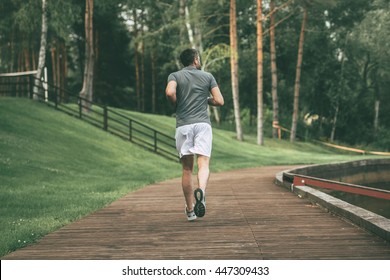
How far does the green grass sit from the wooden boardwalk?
1.56 ft

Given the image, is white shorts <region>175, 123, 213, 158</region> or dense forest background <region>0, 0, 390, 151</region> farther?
dense forest background <region>0, 0, 390, 151</region>

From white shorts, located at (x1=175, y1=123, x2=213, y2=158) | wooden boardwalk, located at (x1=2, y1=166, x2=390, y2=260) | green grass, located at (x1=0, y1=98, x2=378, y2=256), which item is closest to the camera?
wooden boardwalk, located at (x1=2, y1=166, x2=390, y2=260)

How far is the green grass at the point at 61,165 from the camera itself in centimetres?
894

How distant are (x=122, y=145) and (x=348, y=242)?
767 inches

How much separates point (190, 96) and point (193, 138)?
0.53 meters

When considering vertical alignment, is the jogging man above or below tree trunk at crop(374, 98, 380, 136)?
above

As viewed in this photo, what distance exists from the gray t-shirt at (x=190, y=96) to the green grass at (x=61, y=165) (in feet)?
7.36

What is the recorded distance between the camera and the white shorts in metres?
7.25

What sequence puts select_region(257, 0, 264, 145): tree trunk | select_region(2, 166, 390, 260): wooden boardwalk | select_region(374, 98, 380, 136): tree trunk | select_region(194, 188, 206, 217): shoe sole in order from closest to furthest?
select_region(2, 166, 390, 260): wooden boardwalk, select_region(194, 188, 206, 217): shoe sole, select_region(257, 0, 264, 145): tree trunk, select_region(374, 98, 380, 136): tree trunk

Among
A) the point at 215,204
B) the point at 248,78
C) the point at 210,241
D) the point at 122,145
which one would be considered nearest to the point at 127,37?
the point at 248,78

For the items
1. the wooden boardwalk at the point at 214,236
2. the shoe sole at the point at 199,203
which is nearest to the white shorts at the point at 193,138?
the shoe sole at the point at 199,203

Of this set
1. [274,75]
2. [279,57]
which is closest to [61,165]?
[274,75]

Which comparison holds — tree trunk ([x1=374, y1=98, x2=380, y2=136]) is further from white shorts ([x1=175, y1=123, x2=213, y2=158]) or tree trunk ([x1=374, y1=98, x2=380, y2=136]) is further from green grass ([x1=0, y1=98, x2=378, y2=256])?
white shorts ([x1=175, y1=123, x2=213, y2=158])

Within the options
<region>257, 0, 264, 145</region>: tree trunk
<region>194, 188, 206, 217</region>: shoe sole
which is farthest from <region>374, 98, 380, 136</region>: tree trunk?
<region>194, 188, 206, 217</region>: shoe sole
